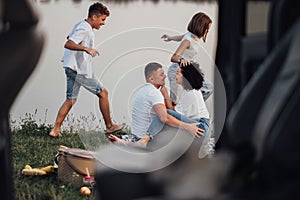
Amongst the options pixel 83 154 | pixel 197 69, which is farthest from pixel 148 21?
pixel 83 154

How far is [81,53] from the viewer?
211 inches

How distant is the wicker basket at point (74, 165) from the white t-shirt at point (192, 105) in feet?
2.13

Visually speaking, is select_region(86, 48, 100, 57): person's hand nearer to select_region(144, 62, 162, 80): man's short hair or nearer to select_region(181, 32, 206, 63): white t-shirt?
select_region(144, 62, 162, 80): man's short hair

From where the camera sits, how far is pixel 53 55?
564cm

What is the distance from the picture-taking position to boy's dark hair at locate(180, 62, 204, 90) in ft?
15.5

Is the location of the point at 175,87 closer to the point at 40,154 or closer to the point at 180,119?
the point at 180,119

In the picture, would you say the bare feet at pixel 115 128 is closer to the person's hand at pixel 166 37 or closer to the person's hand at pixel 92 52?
the person's hand at pixel 92 52

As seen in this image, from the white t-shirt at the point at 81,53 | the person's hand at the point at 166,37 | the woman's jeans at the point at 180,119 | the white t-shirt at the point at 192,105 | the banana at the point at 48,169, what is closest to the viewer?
the woman's jeans at the point at 180,119

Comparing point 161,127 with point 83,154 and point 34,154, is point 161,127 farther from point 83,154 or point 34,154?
point 34,154

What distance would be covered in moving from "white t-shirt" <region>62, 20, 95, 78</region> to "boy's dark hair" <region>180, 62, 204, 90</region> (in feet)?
2.62

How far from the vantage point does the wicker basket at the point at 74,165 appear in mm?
4574

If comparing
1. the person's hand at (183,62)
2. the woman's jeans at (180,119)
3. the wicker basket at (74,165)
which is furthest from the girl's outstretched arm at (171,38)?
the wicker basket at (74,165)

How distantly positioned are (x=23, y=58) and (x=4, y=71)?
0.14ft

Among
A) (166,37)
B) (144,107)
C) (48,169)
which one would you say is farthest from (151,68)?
(48,169)
